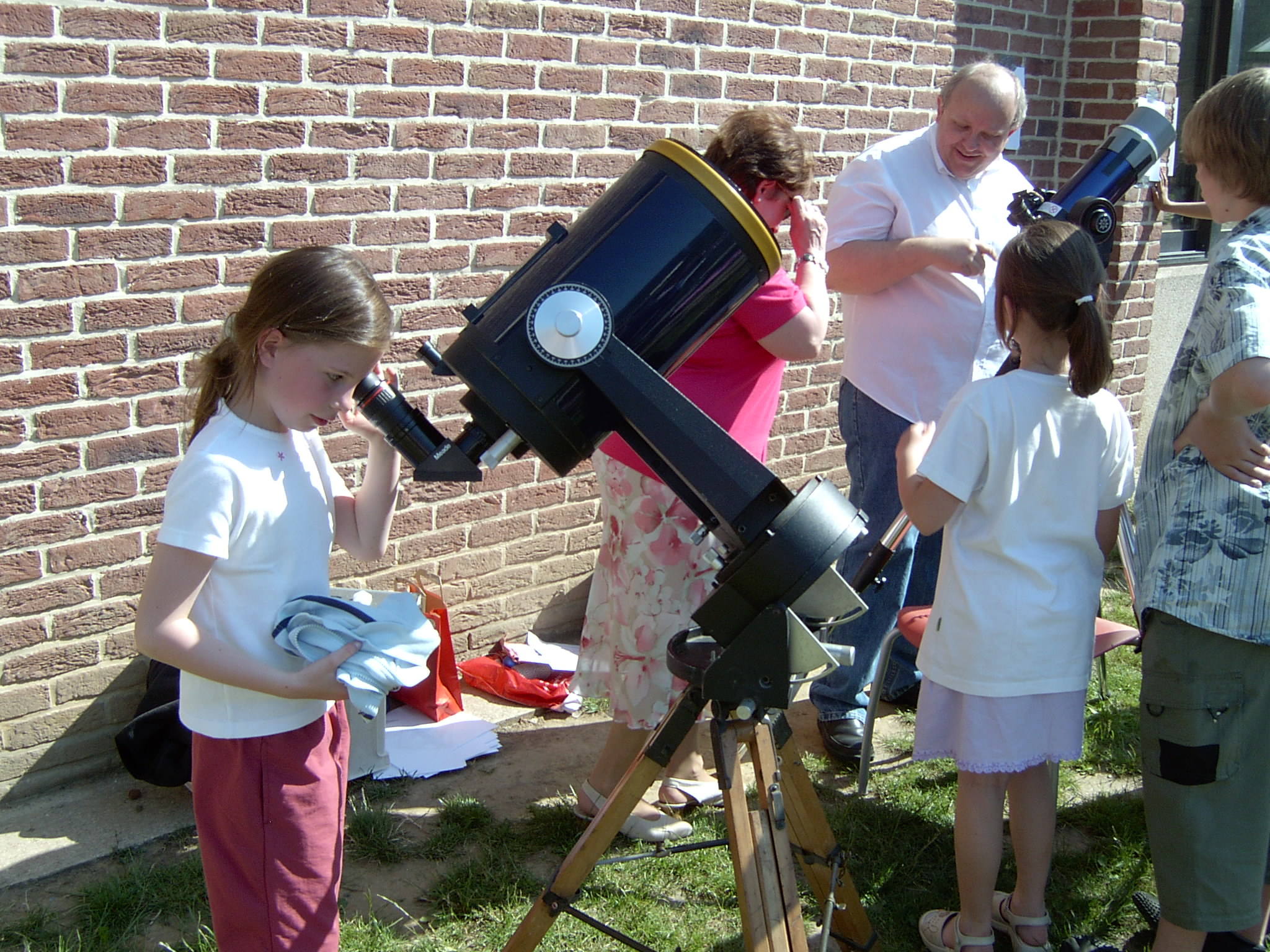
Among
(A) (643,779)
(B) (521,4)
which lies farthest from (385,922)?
(B) (521,4)

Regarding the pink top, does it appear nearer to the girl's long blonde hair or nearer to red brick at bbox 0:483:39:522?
the girl's long blonde hair

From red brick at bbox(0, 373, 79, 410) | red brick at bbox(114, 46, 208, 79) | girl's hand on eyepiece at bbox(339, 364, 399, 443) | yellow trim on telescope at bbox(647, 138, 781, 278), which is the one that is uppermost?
red brick at bbox(114, 46, 208, 79)

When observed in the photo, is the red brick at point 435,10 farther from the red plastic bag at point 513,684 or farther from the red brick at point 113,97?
the red plastic bag at point 513,684

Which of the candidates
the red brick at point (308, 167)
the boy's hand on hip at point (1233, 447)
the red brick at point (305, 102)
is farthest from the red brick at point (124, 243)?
the boy's hand on hip at point (1233, 447)

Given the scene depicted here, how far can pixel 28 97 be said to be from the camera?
2770 millimetres

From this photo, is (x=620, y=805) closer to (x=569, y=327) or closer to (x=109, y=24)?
(x=569, y=327)

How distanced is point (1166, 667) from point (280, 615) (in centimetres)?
175

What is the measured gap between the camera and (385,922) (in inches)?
106

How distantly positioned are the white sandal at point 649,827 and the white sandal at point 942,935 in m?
0.64

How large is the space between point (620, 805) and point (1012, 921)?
1146 mm

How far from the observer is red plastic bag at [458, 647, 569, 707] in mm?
3822

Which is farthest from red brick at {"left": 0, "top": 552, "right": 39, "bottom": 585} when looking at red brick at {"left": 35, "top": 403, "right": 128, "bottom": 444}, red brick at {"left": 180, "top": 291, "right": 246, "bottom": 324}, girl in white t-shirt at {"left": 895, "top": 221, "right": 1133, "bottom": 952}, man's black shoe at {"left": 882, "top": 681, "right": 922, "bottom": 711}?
man's black shoe at {"left": 882, "top": 681, "right": 922, "bottom": 711}

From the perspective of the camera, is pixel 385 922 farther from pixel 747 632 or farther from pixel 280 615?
pixel 747 632

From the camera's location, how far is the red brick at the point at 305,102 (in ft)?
10.4
